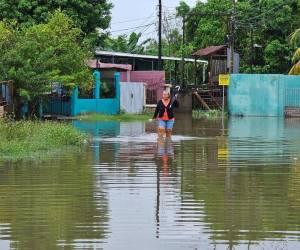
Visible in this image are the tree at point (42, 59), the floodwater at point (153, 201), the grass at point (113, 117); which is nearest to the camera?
the floodwater at point (153, 201)

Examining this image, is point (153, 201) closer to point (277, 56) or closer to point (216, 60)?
point (216, 60)

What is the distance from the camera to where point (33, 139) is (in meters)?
16.7

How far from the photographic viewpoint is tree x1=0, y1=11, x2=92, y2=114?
25531mm

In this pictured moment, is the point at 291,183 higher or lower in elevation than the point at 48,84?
lower

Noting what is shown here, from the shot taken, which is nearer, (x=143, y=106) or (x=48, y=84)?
(x=48, y=84)

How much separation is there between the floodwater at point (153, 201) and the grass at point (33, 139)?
67cm

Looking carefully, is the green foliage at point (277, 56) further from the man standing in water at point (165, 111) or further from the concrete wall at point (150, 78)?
the man standing in water at point (165, 111)

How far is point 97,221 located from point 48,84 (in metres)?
18.6

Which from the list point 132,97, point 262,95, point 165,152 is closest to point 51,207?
point 165,152

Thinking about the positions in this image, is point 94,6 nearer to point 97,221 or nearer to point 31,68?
point 31,68

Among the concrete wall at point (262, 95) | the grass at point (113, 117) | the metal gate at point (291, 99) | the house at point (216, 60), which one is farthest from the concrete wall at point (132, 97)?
the house at point (216, 60)

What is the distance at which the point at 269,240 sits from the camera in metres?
7.34

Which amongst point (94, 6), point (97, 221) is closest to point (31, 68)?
point (94, 6)

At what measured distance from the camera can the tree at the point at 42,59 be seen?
2553 centimetres
